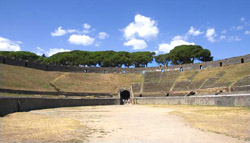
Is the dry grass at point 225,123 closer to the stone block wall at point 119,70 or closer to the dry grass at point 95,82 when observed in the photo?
the stone block wall at point 119,70

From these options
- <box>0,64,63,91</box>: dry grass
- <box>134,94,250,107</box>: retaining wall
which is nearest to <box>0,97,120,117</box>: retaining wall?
<box>134,94,250,107</box>: retaining wall

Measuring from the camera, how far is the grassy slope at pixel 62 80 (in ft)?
134

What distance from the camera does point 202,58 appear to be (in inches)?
2968

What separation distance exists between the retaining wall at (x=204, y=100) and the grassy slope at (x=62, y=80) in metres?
11.6

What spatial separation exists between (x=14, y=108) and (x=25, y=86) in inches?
873

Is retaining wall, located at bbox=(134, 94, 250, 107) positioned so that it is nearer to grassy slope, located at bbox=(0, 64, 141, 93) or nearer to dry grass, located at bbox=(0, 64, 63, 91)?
grassy slope, located at bbox=(0, 64, 141, 93)

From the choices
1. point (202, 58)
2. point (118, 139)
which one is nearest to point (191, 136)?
point (118, 139)

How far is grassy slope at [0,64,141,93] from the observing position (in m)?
40.9

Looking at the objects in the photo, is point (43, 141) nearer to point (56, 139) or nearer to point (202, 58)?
point (56, 139)

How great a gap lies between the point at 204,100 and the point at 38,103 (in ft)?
74.6

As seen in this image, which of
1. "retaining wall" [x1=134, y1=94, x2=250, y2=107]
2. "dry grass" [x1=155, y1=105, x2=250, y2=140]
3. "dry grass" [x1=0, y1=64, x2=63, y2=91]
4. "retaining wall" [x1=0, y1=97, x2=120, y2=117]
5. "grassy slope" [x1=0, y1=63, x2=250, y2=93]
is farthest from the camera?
"grassy slope" [x1=0, y1=63, x2=250, y2=93]

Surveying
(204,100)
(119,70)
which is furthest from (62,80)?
(204,100)

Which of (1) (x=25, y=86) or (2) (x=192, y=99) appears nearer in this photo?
(2) (x=192, y=99)

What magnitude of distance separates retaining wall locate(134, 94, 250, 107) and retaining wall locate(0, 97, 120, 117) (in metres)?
6.96
